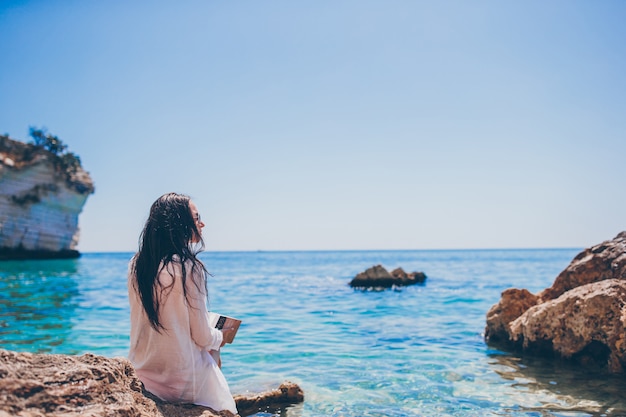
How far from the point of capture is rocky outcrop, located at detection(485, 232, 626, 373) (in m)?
7.30

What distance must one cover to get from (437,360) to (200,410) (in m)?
6.56

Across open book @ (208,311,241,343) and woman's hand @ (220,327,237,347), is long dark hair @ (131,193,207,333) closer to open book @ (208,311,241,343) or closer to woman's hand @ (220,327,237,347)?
open book @ (208,311,241,343)

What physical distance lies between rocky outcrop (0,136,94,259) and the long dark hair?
51384 mm

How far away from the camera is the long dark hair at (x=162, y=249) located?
3262 millimetres

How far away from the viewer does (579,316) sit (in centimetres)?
763

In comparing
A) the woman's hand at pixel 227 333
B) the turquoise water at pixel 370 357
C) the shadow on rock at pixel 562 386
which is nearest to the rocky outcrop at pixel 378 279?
the turquoise water at pixel 370 357

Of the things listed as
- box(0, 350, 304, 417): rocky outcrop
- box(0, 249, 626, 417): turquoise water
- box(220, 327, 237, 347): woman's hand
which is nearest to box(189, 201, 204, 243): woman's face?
box(220, 327, 237, 347): woman's hand

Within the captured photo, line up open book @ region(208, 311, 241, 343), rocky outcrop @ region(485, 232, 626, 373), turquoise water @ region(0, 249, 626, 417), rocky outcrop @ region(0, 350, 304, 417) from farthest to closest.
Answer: rocky outcrop @ region(485, 232, 626, 373) → turquoise water @ region(0, 249, 626, 417) → open book @ region(208, 311, 241, 343) → rocky outcrop @ region(0, 350, 304, 417)

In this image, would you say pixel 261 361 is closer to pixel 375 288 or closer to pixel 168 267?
pixel 168 267

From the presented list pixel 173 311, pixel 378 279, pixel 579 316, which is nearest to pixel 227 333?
pixel 173 311

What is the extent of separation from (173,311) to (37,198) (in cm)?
5409

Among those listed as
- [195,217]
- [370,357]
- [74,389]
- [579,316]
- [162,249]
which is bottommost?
[370,357]

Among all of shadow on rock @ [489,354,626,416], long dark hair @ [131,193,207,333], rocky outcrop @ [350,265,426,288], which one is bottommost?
rocky outcrop @ [350,265,426,288]

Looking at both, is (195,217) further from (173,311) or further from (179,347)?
(179,347)
